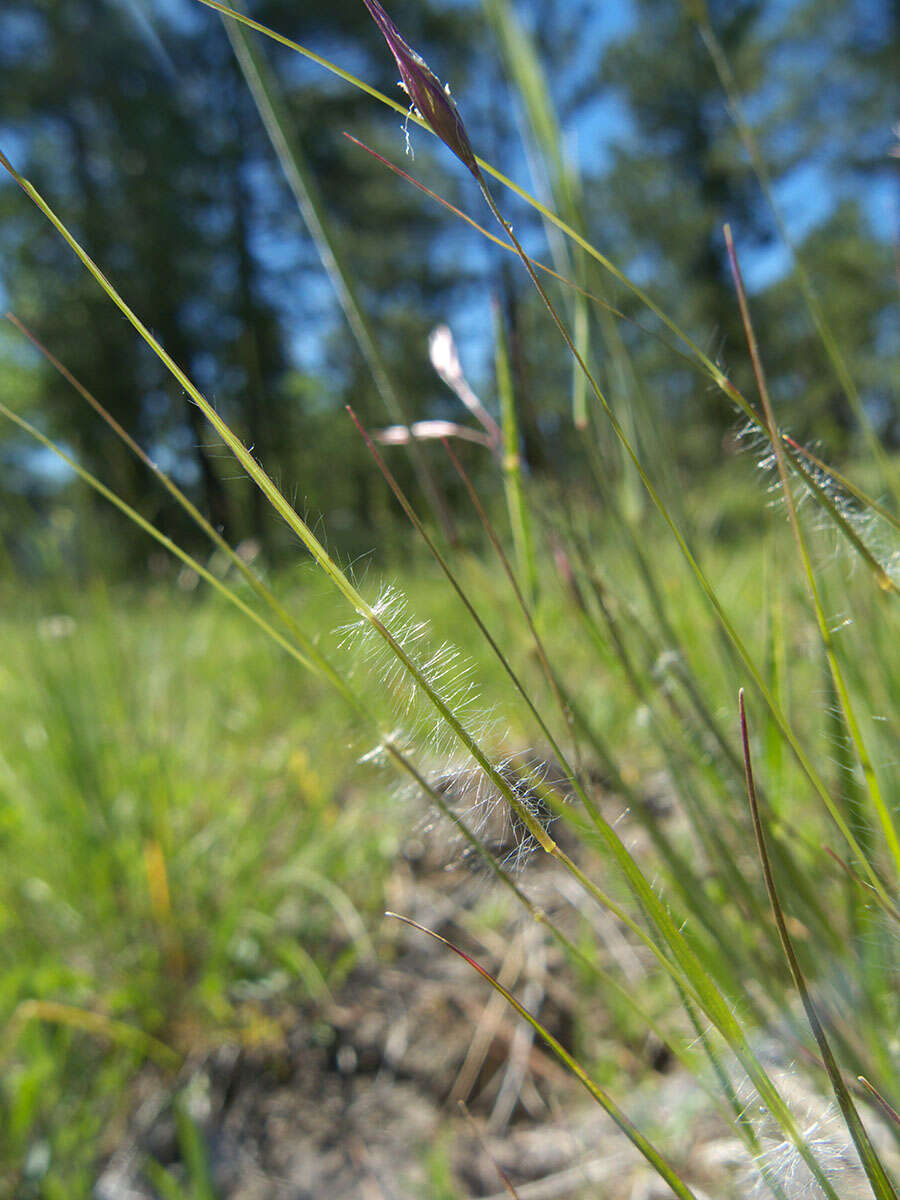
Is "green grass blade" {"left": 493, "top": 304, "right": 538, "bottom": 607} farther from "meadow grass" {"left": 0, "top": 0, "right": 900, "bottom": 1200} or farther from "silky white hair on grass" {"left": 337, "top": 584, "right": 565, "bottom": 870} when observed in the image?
"silky white hair on grass" {"left": 337, "top": 584, "right": 565, "bottom": 870}

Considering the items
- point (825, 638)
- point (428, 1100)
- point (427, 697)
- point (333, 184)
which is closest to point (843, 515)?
point (825, 638)

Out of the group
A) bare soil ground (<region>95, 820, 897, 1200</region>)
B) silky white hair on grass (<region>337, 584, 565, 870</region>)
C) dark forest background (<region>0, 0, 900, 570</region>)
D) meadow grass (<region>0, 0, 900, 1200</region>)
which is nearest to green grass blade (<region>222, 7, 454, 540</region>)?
meadow grass (<region>0, 0, 900, 1200</region>)

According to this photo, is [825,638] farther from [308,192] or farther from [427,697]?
[308,192]

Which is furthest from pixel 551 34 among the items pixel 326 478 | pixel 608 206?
pixel 608 206

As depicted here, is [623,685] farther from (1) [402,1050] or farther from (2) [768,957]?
(1) [402,1050]

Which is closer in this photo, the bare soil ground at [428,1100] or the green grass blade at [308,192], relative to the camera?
the green grass blade at [308,192]

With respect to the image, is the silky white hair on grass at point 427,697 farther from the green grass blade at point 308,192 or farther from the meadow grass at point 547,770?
the green grass blade at point 308,192

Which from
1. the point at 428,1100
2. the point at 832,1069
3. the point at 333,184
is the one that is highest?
the point at 333,184

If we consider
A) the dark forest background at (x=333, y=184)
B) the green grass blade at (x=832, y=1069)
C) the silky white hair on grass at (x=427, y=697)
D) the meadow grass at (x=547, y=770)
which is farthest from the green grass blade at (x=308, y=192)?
the dark forest background at (x=333, y=184)
